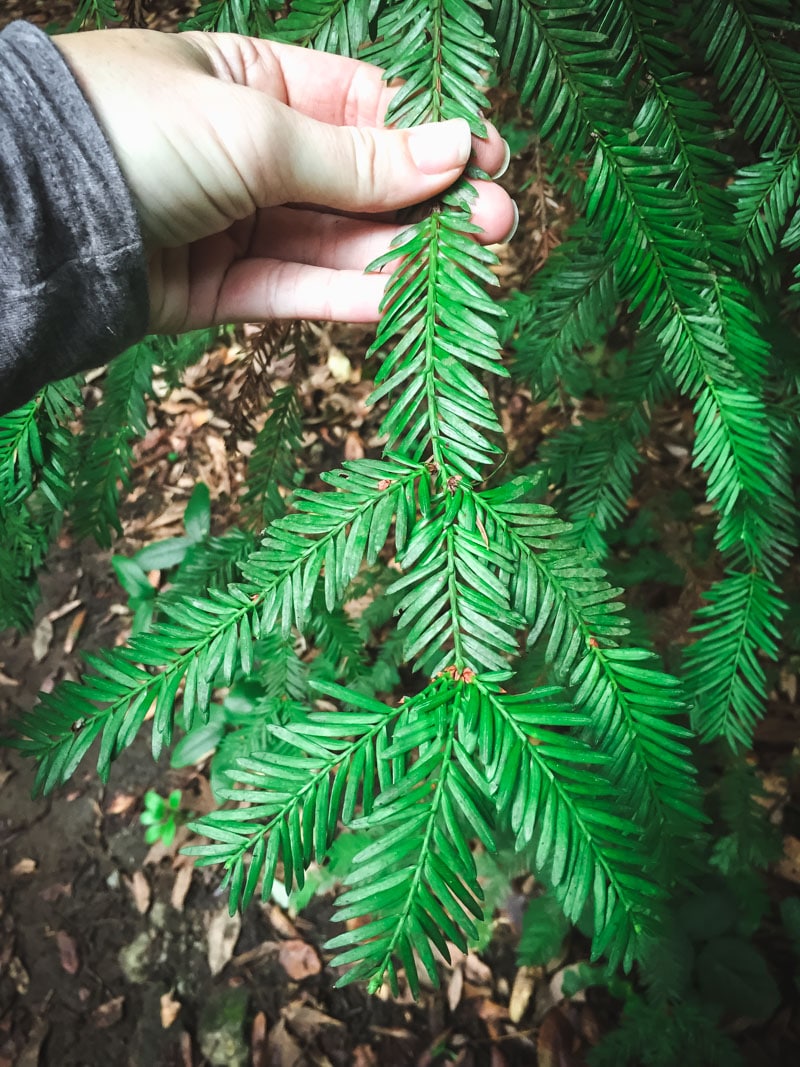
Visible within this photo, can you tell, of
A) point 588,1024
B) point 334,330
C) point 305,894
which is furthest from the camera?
point 334,330

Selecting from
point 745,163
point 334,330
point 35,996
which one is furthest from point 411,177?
point 35,996

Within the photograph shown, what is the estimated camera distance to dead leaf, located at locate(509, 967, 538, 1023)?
188 cm

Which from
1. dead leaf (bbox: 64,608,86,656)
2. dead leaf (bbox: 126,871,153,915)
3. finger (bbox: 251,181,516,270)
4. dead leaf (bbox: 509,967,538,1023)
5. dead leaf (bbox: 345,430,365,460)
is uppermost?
finger (bbox: 251,181,516,270)

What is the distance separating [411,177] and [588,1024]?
2.03 meters

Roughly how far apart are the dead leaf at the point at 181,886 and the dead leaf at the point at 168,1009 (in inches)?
8.9

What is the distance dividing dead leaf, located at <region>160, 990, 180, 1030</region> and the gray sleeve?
6.29ft

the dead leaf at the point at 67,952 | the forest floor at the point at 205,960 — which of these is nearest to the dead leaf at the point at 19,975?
the forest floor at the point at 205,960

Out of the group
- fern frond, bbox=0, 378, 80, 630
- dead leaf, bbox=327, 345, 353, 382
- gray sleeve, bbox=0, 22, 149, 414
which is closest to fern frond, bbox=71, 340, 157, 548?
fern frond, bbox=0, 378, 80, 630

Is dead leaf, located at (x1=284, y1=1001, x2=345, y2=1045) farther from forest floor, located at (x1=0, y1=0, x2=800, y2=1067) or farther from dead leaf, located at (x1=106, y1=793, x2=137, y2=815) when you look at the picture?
dead leaf, located at (x1=106, y1=793, x2=137, y2=815)

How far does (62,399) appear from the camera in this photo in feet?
3.10

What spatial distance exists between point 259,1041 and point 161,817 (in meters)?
0.69

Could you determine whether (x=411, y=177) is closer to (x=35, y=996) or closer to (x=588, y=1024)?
(x=588, y=1024)

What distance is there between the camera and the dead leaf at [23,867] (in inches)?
86.7

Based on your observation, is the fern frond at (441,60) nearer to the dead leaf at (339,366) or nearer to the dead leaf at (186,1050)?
the dead leaf at (339,366)
